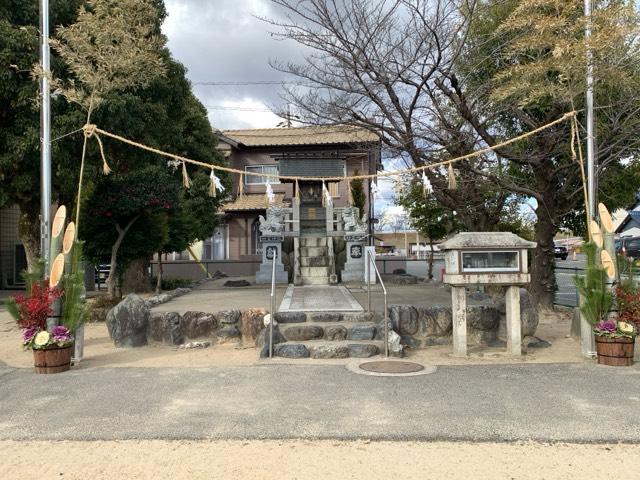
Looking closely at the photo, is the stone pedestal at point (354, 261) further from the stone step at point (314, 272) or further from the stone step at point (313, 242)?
the stone step at point (313, 242)

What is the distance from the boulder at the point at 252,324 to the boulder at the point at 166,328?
108 centimetres

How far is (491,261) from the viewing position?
7977mm

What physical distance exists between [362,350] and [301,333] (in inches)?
40.0

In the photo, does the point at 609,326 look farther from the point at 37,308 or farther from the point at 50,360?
the point at 37,308

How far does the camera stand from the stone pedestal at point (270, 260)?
658 inches

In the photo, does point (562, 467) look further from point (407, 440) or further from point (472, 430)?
point (407, 440)

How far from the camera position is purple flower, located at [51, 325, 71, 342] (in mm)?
7074

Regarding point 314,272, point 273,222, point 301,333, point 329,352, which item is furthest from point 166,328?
point 273,222

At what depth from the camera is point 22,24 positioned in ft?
39.2

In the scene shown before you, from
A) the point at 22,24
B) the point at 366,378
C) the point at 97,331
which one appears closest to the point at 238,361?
the point at 366,378

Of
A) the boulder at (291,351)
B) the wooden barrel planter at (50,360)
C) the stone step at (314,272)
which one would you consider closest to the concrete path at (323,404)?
the wooden barrel planter at (50,360)

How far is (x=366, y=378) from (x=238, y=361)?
82.5 inches

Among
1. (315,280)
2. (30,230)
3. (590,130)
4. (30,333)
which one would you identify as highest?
(590,130)

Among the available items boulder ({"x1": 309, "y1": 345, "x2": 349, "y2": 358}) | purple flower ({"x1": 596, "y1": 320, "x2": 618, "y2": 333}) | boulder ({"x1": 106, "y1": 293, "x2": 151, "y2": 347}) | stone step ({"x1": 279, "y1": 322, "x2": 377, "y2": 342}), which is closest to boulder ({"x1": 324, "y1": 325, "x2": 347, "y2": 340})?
stone step ({"x1": 279, "y1": 322, "x2": 377, "y2": 342})
